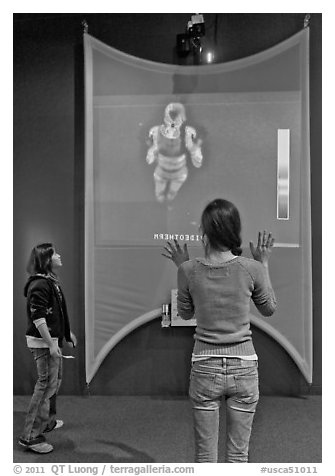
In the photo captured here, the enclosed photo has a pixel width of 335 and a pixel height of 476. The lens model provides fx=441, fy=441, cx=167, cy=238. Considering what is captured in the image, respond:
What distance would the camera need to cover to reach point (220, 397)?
1436mm

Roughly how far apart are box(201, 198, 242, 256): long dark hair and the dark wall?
1.74 m

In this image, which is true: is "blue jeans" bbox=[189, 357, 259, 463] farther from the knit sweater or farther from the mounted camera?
the mounted camera

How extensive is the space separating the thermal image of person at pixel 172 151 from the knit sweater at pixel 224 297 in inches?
64.6

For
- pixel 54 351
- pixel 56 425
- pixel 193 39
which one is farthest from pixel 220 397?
pixel 193 39

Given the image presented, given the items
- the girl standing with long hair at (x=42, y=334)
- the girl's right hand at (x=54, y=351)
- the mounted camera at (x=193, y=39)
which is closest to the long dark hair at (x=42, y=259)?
the girl standing with long hair at (x=42, y=334)

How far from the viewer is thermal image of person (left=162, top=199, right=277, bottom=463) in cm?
140

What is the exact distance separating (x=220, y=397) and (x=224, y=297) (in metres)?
0.33

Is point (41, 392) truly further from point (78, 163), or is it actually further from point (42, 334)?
point (78, 163)

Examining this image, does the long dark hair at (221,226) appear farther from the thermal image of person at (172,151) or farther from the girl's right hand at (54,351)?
the thermal image of person at (172,151)

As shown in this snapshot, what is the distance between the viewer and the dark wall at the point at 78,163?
3.02 meters

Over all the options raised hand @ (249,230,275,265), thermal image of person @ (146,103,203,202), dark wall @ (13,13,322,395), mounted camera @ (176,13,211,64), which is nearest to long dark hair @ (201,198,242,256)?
raised hand @ (249,230,275,265)

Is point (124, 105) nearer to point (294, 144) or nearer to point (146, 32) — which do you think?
point (146, 32)

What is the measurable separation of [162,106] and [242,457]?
7.42 feet
